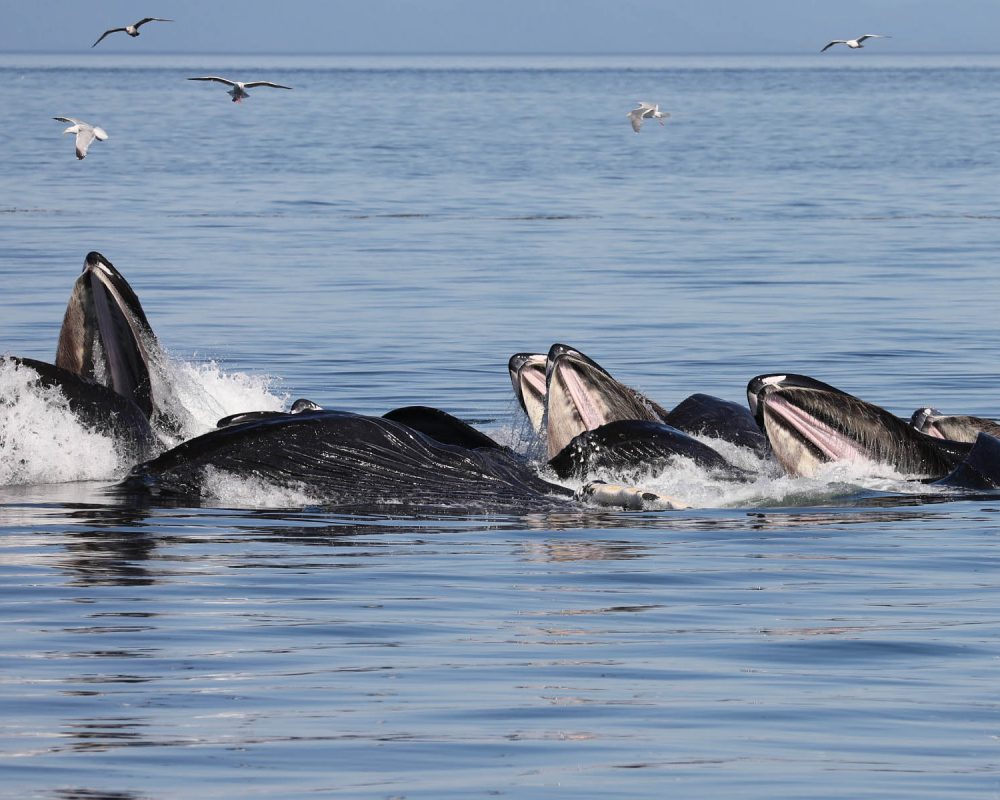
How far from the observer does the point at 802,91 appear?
570 ft

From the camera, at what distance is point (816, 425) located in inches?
604

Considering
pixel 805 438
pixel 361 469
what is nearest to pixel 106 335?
pixel 361 469

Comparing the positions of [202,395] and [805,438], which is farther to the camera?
[202,395]

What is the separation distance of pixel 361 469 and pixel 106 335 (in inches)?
90.1

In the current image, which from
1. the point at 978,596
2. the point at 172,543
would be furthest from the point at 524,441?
the point at 978,596

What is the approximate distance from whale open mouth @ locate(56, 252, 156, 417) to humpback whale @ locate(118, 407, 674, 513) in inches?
38.5

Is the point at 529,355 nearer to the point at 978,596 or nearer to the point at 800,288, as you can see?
the point at 978,596

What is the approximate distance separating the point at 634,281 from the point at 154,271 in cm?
817

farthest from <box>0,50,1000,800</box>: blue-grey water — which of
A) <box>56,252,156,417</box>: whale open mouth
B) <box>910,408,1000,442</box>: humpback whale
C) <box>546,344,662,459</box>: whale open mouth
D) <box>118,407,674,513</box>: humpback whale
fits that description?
<box>910,408,1000,442</box>: humpback whale

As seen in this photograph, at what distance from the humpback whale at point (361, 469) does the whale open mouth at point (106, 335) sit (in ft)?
3.21

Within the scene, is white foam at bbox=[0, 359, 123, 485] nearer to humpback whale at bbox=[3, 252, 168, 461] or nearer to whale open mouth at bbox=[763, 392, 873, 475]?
humpback whale at bbox=[3, 252, 168, 461]

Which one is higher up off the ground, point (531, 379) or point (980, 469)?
point (531, 379)

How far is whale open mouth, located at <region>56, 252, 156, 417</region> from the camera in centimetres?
1576

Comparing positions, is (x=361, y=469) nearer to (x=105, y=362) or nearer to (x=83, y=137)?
(x=105, y=362)
